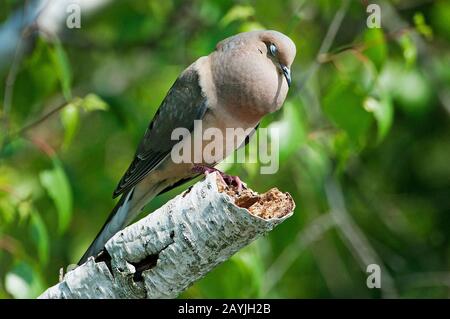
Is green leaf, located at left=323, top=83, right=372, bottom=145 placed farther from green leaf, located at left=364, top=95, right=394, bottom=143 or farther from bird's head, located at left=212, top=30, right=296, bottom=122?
bird's head, located at left=212, top=30, right=296, bottom=122

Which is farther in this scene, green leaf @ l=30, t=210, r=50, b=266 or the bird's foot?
green leaf @ l=30, t=210, r=50, b=266

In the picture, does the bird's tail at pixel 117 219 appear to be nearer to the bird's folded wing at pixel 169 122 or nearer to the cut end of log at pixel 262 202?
the bird's folded wing at pixel 169 122

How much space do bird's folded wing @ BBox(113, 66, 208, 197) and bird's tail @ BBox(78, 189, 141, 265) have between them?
0.07 meters

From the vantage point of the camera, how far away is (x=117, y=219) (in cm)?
443

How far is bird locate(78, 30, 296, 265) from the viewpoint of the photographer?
4078mm

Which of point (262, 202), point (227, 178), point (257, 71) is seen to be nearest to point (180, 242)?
point (262, 202)

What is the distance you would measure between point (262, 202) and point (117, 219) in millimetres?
1460

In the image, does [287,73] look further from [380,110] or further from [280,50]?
[380,110]

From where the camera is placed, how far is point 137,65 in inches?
284

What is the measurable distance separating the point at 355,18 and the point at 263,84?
2627mm

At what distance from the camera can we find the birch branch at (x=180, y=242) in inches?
118

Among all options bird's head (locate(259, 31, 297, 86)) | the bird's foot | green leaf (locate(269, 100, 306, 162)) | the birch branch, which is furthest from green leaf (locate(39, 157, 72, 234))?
the birch branch
